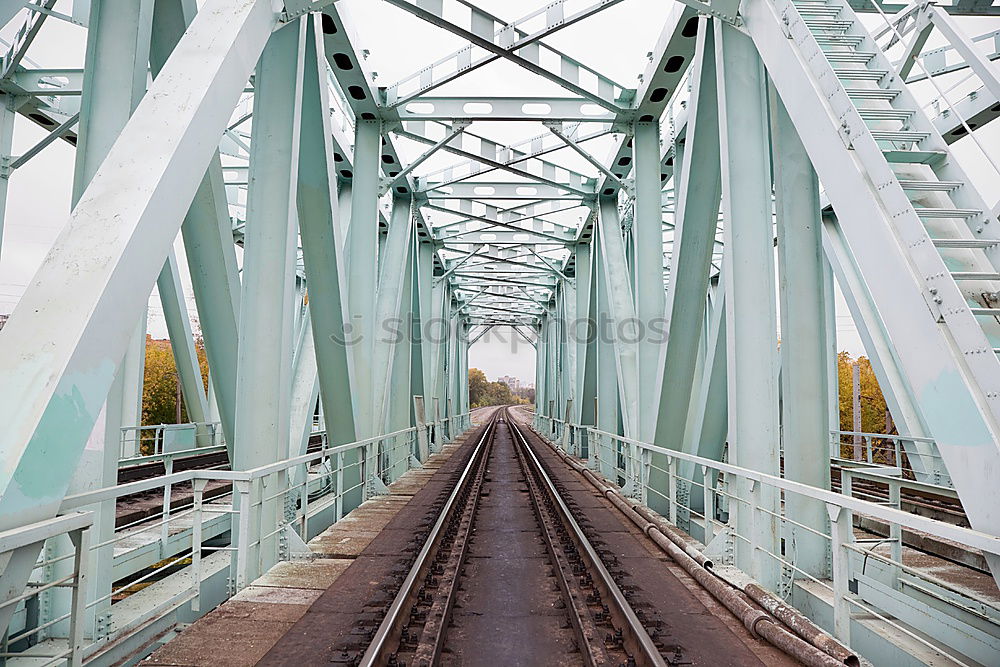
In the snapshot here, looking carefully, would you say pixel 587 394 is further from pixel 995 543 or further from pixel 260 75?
pixel 995 543

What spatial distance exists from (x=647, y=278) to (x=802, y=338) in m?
5.87

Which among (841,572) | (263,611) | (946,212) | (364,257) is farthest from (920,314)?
(364,257)

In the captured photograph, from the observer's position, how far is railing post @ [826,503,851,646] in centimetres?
392

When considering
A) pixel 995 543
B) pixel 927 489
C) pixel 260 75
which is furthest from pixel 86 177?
pixel 927 489

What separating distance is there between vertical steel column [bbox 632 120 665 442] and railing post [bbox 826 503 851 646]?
6807 millimetres

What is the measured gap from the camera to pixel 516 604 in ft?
18.1

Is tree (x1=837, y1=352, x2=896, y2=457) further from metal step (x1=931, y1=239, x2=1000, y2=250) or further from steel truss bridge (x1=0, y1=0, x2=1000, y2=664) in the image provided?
metal step (x1=931, y1=239, x2=1000, y2=250)

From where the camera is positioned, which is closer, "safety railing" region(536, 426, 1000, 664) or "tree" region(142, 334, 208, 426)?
"safety railing" region(536, 426, 1000, 664)

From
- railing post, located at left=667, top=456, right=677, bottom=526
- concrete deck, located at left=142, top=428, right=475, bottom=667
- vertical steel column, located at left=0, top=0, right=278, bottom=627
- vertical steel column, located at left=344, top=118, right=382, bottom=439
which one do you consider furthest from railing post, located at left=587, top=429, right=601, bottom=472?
vertical steel column, located at left=0, top=0, right=278, bottom=627

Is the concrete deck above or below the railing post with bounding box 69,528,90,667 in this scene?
below

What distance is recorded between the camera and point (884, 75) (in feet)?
15.3

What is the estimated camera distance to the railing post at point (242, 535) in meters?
5.35

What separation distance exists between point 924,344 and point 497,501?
918cm

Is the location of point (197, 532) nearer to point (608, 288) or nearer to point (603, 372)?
point (608, 288)
